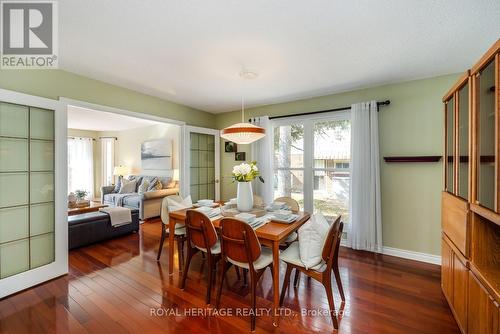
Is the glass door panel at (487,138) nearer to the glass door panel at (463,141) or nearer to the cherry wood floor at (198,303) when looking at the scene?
the glass door panel at (463,141)

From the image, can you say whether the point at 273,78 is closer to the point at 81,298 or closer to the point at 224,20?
the point at 224,20

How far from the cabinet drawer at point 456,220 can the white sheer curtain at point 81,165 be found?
8.95 metres

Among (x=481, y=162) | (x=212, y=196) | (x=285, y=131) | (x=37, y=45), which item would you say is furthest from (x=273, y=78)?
(x=212, y=196)

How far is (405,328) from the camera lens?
1.72 meters

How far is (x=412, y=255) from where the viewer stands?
2975 millimetres

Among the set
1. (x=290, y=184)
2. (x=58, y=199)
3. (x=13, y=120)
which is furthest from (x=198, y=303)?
(x=13, y=120)

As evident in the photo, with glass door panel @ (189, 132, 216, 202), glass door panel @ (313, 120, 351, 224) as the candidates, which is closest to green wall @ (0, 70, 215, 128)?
glass door panel @ (189, 132, 216, 202)

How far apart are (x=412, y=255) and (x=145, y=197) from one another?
16.5ft

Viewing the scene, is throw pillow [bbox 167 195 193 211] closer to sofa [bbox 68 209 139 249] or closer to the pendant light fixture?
the pendant light fixture

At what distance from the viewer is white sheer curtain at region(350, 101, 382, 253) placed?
3.08 meters

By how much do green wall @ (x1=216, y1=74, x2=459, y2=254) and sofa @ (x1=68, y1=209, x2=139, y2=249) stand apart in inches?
174

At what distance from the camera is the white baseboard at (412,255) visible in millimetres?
2846

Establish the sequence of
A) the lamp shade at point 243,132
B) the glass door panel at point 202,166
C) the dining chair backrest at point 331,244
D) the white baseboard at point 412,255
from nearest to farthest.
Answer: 1. the dining chair backrest at point 331,244
2. the lamp shade at point 243,132
3. the white baseboard at point 412,255
4. the glass door panel at point 202,166

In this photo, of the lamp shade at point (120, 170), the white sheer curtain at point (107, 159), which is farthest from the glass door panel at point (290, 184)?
the white sheer curtain at point (107, 159)
